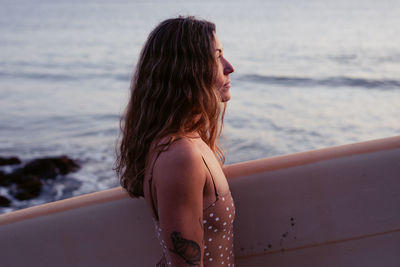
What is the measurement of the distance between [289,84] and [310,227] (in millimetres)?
8982

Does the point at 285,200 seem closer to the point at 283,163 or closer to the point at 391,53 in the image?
the point at 283,163

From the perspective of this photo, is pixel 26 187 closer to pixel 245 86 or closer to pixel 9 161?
pixel 9 161

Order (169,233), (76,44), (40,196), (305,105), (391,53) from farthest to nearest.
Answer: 1. (76,44)
2. (391,53)
3. (305,105)
4. (40,196)
5. (169,233)

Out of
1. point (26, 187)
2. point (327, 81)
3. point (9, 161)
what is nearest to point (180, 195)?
point (26, 187)

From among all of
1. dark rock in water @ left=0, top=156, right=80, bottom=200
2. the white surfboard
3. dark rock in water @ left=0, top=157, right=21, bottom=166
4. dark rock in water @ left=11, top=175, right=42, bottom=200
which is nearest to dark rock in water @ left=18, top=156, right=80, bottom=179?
dark rock in water @ left=0, top=156, right=80, bottom=200

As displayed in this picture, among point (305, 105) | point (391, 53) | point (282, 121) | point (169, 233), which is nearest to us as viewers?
point (169, 233)

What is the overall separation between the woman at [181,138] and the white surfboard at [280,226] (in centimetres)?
56

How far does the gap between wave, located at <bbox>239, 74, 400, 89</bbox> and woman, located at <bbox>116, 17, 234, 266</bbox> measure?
9464mm

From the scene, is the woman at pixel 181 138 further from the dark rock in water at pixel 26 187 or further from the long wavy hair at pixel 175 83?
the dark rock in water at pixel 26 187

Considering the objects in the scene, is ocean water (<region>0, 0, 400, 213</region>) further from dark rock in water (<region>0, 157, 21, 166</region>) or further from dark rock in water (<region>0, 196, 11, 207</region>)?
dark rock in water (<region>0, 157, 21, 166</region>)

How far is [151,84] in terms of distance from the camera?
4.24 feet

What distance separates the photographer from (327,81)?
34.7ft

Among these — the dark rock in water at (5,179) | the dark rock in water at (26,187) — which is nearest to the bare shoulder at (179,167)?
the dark rock in water at (26,187)

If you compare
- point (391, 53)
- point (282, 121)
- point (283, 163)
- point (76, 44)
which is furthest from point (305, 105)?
point (76, 44)
